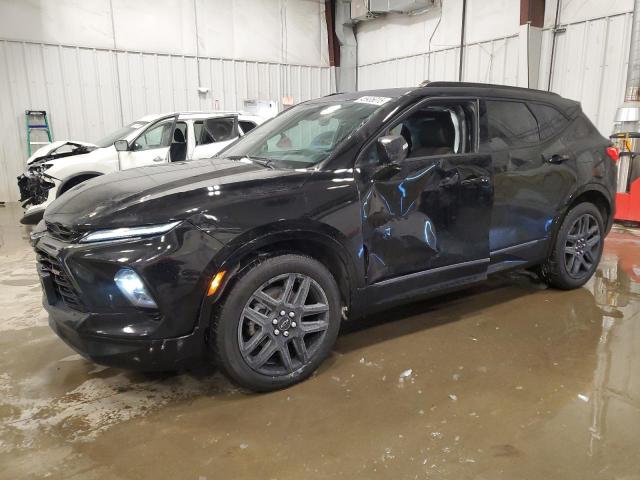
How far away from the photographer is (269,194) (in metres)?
2.41

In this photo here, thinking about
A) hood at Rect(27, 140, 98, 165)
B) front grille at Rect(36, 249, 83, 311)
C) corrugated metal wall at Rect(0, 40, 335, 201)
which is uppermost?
corrugated metal wall at Rect(0, 40, 335, 201)

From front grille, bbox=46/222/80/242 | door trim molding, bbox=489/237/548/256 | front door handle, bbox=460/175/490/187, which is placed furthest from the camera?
door trim molding, bbox=489/237/548/256

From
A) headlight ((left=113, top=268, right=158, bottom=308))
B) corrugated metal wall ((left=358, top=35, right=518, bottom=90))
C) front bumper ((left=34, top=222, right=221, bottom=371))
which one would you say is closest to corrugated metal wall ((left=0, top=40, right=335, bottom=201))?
corrugated metal wall ((left=358, top=35, right=518, bottom=90))

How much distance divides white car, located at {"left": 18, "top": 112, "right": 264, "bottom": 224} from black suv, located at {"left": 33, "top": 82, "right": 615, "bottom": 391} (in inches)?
171

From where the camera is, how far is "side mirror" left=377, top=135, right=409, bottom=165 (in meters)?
2.63

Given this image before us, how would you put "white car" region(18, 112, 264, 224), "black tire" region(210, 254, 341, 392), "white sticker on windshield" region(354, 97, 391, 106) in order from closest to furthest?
"black tire" region(210, 254, 341, 392), "white sticker on windshield" region(354, 97, 391, 106), "white car" region(18, 112, 264, 224)

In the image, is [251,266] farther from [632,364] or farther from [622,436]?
[632,364]

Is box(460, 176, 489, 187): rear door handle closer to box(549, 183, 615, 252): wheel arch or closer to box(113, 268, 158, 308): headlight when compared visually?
box(549, 183, 615, 252): wheel arch

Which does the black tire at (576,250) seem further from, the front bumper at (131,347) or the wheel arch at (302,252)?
the front bumper at (131,347)

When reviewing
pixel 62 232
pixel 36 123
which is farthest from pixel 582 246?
pixel 36 123

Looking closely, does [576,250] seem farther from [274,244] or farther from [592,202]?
[274,244]

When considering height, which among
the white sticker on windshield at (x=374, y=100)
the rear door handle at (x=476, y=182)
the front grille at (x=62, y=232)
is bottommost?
the front grille at (x=62, y=232)

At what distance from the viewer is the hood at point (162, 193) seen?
2.19m

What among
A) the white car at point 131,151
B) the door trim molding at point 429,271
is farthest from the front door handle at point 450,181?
the white car at point 131,151
